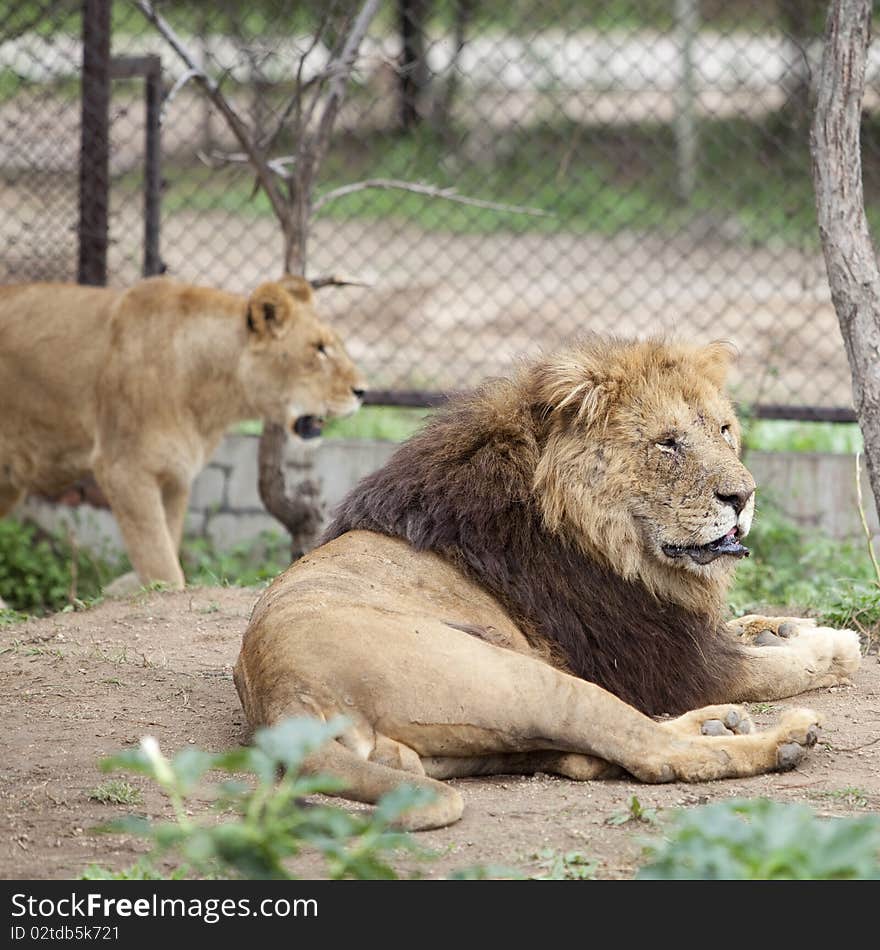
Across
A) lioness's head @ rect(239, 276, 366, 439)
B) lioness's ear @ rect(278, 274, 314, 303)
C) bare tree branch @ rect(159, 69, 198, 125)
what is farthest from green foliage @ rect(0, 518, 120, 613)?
bare tree branch @ rect(159, 69, 198, 125)

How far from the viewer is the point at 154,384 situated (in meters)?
6.09

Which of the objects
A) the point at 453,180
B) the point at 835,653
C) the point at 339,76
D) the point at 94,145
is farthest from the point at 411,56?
the point at 835,653

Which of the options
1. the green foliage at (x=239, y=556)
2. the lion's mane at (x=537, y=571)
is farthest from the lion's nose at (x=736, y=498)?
the green foliage at (x=239, y=556)

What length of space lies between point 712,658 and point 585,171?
29.6ft

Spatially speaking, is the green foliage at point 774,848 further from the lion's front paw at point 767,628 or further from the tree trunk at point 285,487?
the tree trunk at point 285,487

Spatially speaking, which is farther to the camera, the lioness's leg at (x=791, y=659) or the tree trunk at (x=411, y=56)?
the tree trunk at (x=411, y=56)

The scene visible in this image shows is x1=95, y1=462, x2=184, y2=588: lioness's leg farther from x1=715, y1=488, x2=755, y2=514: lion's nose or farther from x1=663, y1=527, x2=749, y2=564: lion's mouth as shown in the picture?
x1=715, y1=488, x2=755, y2=514: lion's nose

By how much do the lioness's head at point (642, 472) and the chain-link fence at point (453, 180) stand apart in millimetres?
2808

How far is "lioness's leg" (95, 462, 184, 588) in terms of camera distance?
19.7 feet

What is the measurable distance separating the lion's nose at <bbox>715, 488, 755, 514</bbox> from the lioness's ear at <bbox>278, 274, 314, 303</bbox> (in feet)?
10.3

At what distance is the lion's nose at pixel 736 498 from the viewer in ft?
11.2

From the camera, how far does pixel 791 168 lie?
31.8ft
